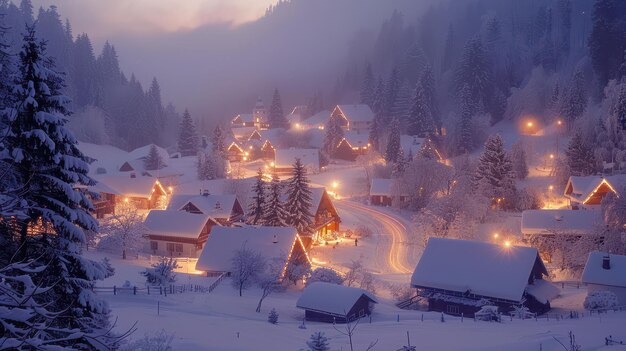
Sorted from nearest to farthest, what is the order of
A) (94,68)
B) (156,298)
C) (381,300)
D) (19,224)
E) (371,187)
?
(19,224) → (156,298) → (381,300) → (371,187) → (94,68)

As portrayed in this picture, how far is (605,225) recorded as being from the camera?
1757 inches

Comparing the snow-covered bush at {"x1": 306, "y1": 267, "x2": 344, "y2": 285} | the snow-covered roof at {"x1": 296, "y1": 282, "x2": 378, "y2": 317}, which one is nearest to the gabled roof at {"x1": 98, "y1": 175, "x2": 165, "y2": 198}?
the snow-covered bush at {"x1": 306, "y1": 267, "x2": 344, "y2": 285}

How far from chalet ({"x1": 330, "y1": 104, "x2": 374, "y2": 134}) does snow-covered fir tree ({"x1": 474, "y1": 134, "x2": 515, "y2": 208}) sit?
46.3 metres

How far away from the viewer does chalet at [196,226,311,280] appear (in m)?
39.4

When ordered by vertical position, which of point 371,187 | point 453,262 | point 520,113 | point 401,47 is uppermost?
point 401,47

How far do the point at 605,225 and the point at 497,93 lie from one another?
54065mm

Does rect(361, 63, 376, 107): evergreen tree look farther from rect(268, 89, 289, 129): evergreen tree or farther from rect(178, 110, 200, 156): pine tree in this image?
rect(178, 110, 200, 156): pine tree

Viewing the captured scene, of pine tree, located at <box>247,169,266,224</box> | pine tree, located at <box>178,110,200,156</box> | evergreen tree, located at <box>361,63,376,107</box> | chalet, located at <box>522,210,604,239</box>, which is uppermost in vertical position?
evergreen tree, located at <box>361,63,376,107</box>

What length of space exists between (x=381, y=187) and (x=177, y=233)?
29.9 meters

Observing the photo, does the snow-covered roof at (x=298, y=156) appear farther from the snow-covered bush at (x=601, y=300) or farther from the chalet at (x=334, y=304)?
the snow-covered bush at (x=601, y=300)

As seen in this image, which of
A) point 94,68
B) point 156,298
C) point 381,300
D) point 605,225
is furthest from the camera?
point 94,68

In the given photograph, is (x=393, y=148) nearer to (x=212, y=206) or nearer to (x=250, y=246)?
(x=212, y=206)

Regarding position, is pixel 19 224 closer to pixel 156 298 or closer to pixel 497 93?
pixel 156 298

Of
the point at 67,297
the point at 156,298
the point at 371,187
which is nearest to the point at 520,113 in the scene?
the point at 371,187
